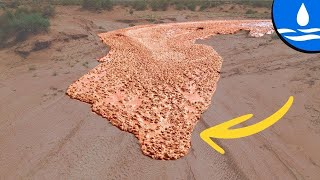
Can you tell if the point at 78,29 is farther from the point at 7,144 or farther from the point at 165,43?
the point at 7,144

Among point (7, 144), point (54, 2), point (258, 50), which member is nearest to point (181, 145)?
point (7, 144)

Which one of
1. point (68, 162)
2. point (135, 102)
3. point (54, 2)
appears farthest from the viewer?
point (54, 2)

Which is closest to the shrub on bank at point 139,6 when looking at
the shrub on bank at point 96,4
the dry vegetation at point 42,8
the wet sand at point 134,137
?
the dry vegetation at point 42,8

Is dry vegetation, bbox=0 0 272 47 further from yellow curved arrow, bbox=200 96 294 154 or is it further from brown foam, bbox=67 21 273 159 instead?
yellow curved arrow, bbox=200 96 294 154

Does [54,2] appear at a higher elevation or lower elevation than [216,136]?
lower

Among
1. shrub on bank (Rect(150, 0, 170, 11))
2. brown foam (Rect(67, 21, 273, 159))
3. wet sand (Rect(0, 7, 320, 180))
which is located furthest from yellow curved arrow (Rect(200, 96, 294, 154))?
shrub on bank (Rect(150, 0, 170, 11))

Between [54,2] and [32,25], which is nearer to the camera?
[32,25]
